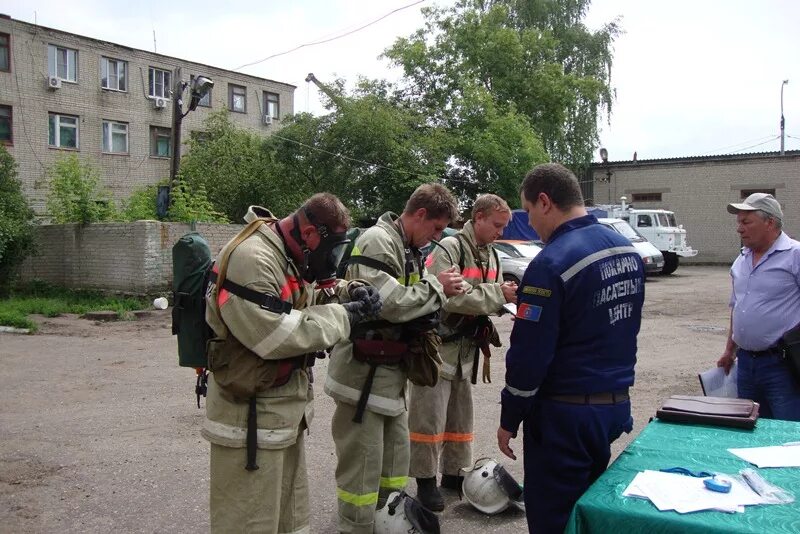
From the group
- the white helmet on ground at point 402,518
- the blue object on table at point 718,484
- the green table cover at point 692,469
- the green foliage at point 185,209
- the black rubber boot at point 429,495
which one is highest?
the green foliage at point 185,209

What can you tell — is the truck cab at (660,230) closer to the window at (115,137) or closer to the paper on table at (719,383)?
the paper on table at (719,383)

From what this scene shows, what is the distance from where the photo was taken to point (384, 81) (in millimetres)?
26500

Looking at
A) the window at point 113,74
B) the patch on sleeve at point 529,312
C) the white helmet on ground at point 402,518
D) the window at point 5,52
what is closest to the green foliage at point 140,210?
the window at point 5,52

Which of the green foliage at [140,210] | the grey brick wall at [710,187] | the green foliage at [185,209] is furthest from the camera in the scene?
the grey brick wall at [710,187]

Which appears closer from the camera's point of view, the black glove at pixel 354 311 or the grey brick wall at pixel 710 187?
the black glove at pixel 354 311

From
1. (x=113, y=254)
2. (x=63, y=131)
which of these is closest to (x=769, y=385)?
(x=113, y=254)

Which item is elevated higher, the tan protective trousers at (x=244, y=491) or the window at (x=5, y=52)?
the window at (x=5, y=52)

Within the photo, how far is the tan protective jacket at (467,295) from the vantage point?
14.3 ft

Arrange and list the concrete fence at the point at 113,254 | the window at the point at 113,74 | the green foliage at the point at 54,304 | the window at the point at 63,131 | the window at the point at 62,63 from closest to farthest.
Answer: the green foliage at the point at 54,304 < the concrete fence at the point at 113,254 < the window at the point at 62,63 < the window at the point at 63,131 < the window at the point at 113,74

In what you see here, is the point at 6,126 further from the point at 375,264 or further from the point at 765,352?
the point at 765,352

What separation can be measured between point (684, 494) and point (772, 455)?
25.6 inches

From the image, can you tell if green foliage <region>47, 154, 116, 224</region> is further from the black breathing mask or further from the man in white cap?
the man in white cap

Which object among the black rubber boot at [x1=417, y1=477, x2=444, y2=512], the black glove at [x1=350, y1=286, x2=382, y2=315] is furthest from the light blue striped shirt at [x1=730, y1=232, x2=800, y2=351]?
the black glove at [x1=350, y1=286, x2=382, y2=315]

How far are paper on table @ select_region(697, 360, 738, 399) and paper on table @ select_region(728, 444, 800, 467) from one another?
1738mm
